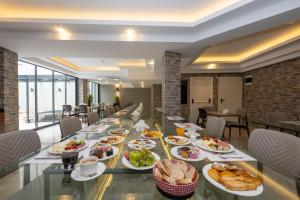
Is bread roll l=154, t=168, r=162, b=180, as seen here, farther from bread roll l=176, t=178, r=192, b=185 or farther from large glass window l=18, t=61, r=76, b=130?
large glass window l=18, t=61, r=76, b=130

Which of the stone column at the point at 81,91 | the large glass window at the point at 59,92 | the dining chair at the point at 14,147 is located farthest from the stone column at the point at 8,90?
the stone column at the point at 81,91

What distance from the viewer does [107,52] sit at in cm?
392

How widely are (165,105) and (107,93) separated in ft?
37.4

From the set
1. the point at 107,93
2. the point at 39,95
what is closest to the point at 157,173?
the point at 39,95

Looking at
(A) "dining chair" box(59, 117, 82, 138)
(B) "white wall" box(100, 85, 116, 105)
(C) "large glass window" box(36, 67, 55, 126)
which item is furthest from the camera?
(B) "white wall" box(100, 85, 116, 105)

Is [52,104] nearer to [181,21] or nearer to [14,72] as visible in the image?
[14,72]

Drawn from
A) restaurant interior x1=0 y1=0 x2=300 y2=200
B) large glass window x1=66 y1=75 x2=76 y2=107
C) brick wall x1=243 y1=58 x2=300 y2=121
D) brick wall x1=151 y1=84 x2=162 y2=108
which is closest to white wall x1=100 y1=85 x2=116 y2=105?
large glass window x1=66 y1=75 x2=76 y2=107

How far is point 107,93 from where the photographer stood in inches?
572

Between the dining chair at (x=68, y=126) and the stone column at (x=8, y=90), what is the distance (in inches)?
102

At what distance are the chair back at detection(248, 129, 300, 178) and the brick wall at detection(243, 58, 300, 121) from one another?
4.67 metres

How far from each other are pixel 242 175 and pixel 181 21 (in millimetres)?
2831

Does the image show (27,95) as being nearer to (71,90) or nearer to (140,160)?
(71,90)

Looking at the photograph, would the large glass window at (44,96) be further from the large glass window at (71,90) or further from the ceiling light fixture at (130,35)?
the ceiling light fixture at (130,35)

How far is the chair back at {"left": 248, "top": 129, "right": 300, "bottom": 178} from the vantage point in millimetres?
1112
